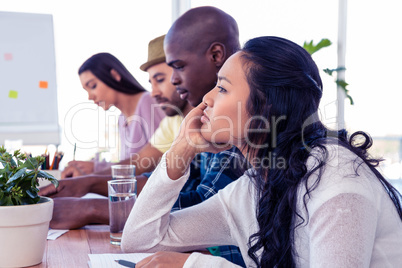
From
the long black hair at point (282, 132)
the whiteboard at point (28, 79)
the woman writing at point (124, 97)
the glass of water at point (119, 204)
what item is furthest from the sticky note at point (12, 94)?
the long black hair at point (282, 132)

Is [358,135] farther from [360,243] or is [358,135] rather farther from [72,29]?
[72,29]

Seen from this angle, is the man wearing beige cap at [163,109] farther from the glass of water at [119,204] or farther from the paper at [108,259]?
the paper at [108,259]

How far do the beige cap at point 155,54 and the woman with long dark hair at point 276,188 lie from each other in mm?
1088

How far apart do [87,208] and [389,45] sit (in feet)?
11.5

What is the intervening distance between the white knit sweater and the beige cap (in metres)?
1.19

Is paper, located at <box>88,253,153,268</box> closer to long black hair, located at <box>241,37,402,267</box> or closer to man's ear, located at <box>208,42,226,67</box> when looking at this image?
long black hair, located at <box>241,37,402,267</box>

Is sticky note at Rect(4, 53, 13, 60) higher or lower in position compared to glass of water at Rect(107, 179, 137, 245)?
higher

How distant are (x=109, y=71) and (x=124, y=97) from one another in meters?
0.19

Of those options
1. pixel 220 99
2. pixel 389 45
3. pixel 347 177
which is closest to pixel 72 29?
pixel 389 45

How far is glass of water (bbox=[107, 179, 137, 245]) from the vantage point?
113 cm

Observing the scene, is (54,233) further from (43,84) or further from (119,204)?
(43,84)

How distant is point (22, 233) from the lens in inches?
35.5

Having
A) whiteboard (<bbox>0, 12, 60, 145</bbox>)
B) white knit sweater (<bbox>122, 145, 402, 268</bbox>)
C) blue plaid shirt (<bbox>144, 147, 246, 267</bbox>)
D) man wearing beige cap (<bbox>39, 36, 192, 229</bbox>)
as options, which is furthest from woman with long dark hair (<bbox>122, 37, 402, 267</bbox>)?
whiteboard (<bbox>0, 12, 60, 145</bbox>)

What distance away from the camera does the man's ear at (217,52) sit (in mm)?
1688
